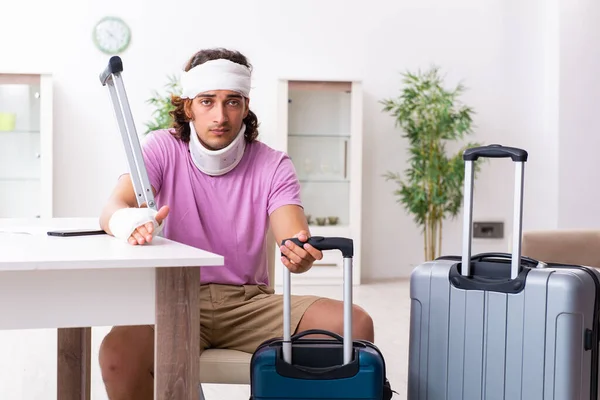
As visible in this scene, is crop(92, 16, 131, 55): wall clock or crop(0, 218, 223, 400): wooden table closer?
crop(0, 218, 223, 400): wooden table

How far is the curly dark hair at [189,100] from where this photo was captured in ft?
Answer: 7.32

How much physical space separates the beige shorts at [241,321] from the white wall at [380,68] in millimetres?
4279

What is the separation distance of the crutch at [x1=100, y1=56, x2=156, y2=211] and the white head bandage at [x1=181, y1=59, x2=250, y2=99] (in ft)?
1.43

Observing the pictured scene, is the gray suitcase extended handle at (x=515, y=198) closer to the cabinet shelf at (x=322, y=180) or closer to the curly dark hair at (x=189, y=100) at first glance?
the curly dark hair at (x=189, y=100)

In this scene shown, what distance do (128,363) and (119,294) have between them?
49 cm

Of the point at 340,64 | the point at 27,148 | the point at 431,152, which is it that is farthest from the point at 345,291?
the point at 340,64

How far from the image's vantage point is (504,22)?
21.3ft

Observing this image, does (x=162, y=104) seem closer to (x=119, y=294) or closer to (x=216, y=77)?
(x=216, y=77)

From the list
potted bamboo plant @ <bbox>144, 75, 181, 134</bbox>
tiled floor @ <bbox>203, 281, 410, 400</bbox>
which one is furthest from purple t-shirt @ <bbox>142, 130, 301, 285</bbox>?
potted bamboo plant @ <bbox>144, 75, 181, 134</bbox>

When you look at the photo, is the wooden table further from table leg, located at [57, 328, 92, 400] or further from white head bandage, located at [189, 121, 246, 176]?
table leg, located at [57, 328, 92, 400]

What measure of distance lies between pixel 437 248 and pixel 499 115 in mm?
1145

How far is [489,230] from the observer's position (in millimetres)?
6543

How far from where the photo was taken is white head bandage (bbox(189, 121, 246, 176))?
85.0 inches

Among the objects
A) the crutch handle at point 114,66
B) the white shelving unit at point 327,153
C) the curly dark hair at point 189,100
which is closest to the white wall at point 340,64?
the white shelving unit at point 327,153
